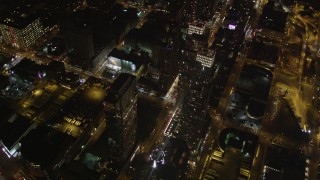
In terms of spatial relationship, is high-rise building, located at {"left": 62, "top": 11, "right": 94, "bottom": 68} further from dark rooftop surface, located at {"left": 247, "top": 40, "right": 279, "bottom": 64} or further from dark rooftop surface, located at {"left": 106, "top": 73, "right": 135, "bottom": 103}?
dark rooftop surface, located at {"left": 247, "top": 40, "right": 279, "bottom": 64}

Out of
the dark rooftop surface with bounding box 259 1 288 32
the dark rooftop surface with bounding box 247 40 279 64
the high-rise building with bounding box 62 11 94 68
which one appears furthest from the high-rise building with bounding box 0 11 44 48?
the dark rooftop surface with bounding box 259 1 288 32

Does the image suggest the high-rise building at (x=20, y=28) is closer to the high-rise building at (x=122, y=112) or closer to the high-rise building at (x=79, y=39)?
the high-rise building at (x=79, y=39)

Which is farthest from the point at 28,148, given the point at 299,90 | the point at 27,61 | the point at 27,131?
the point at 299,90

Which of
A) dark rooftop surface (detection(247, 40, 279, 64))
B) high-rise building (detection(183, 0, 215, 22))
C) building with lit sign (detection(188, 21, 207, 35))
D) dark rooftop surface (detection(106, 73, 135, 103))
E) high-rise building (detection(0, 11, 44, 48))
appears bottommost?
dark rooftop surface (detection(106, 73, 135, 103))

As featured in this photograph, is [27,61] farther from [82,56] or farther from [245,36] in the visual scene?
[245,36]

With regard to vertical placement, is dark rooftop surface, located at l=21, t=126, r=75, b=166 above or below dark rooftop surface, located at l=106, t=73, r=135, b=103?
below

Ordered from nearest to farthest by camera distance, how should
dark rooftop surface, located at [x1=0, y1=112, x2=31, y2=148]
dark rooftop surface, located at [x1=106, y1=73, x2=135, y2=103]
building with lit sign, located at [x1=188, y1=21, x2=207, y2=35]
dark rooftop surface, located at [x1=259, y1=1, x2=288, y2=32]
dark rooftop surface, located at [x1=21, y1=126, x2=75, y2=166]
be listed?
1. dark rooftop surface, located at [x1=106, y1=73, x2=135, y2=103]
2. dark rooftop surface, located at [x1=21, y1=126, x2=75, y2=166]
3. dark rooftop surface, located at [x1=0, y1=112, x2=31, y2=148]
4. building with lit sign, located at [x1=188, y1=21, x2=207, y2=35]
5. dark rooftop surface, located at [x1=259, y1=1, x2=288, y2=32]

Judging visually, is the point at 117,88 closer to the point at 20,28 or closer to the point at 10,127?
the point at 10,127
